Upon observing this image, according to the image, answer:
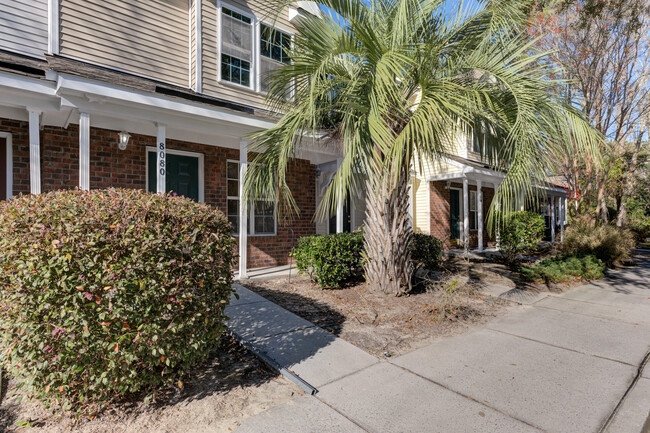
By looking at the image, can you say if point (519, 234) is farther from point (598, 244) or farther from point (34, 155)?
point (34, 155)

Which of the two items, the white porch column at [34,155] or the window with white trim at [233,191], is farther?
the window with white trim at [233,191]

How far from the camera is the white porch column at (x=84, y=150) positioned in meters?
5.20

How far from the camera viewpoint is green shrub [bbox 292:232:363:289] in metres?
5.95

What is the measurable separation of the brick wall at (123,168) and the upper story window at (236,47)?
5.97ft

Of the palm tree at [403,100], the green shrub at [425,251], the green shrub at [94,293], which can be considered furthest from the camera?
the green shrub at [425,251]

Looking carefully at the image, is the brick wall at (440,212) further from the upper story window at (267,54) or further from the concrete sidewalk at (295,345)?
the concrete sidewalk at (295,345)

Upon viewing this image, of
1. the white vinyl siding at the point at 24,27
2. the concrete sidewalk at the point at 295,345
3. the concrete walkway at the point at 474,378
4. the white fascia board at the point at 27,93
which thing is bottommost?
the concrete walkway at the point at 474,378

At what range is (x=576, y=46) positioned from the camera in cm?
957

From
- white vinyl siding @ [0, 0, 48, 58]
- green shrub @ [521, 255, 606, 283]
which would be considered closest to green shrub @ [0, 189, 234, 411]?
white vinyl siding @ [0, 0, 48, 58]

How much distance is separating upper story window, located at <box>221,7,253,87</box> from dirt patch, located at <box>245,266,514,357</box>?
198 inches

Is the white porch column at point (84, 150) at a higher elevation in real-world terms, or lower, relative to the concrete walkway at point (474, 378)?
higher

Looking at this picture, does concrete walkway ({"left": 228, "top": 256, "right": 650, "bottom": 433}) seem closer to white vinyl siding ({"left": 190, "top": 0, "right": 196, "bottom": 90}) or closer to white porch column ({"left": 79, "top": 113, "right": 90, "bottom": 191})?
white porch column ({"left": 79, "top": 113, "right": 90, "bottom": 191})

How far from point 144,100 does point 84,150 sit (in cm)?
117

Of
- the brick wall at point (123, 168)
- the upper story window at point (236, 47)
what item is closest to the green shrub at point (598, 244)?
the brick wall at point (123, 168)
